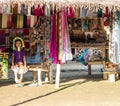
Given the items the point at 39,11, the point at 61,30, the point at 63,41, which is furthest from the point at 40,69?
the point at 39,11

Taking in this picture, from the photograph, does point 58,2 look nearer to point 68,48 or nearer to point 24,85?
point 68,48

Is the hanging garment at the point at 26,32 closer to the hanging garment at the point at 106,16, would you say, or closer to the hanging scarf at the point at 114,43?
the hanging garment at the point at 106,16

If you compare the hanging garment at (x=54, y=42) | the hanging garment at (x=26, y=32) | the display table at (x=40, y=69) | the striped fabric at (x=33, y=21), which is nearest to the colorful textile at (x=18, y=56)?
the display table at (x=40, y=69)

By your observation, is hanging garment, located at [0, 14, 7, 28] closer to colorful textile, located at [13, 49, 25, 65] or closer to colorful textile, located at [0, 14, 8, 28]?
colorful textile, located at [0, 14, 8, 28]

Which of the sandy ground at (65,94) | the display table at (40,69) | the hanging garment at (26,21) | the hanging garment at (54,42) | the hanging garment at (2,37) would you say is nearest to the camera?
the sandy ground at (65,94)

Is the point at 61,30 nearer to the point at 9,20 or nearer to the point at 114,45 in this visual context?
the point at 114,45

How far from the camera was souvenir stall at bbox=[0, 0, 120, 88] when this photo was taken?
11.2m

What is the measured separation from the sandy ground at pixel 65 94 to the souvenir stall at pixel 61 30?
0.57m

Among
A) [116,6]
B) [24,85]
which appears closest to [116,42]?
[116,6]

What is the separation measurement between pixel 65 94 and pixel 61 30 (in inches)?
75.5

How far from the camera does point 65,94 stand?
10156mm

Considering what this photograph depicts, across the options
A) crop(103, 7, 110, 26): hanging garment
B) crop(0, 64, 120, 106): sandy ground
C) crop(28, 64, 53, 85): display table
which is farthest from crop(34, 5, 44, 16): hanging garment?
crop(0, 64, 120, 106): sandy ground

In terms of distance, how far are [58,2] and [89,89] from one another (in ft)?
8.11

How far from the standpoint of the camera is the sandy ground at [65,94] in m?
8.87
